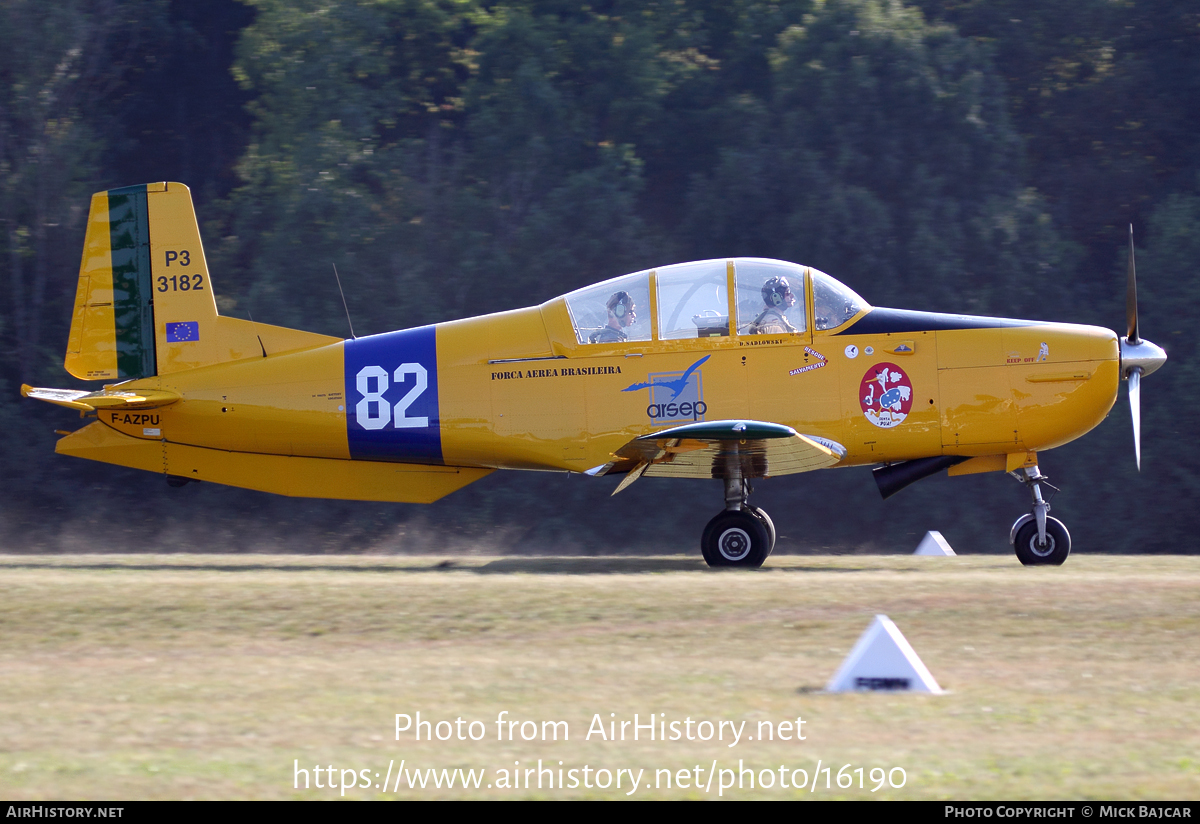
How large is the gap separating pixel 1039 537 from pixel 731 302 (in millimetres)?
3547

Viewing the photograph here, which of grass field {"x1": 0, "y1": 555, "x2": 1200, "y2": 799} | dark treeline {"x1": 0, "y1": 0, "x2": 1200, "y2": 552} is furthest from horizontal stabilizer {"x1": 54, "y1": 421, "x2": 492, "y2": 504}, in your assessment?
dark treeline {"x1": 0, "y1": 0, "x2": 1200, "y2": 552}

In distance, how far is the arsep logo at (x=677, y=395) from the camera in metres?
11.0

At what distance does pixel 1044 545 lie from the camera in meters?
11.0

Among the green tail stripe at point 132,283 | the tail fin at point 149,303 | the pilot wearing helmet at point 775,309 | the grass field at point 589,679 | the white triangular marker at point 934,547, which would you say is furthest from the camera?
the white triangular marker at point 934,547

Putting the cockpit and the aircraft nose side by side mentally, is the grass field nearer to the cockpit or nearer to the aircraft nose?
the aircraft nose

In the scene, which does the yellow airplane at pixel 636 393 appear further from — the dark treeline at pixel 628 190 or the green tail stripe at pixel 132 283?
the dark treeline at pixel 628 190

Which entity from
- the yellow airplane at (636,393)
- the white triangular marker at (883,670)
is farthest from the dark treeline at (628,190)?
the white triangular marker at (883,670)

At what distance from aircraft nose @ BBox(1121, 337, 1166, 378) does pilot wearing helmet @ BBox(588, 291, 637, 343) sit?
14.7ft

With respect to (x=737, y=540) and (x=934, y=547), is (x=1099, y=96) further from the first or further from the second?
(x=737, y=540)

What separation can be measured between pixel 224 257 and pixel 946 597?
15570 mm

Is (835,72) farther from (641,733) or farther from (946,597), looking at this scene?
(641,733)

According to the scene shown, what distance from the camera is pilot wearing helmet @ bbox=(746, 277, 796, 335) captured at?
35.9 feet

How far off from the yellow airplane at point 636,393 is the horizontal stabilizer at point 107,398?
0.07ft

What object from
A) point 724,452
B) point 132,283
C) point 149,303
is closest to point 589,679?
point 724,452
